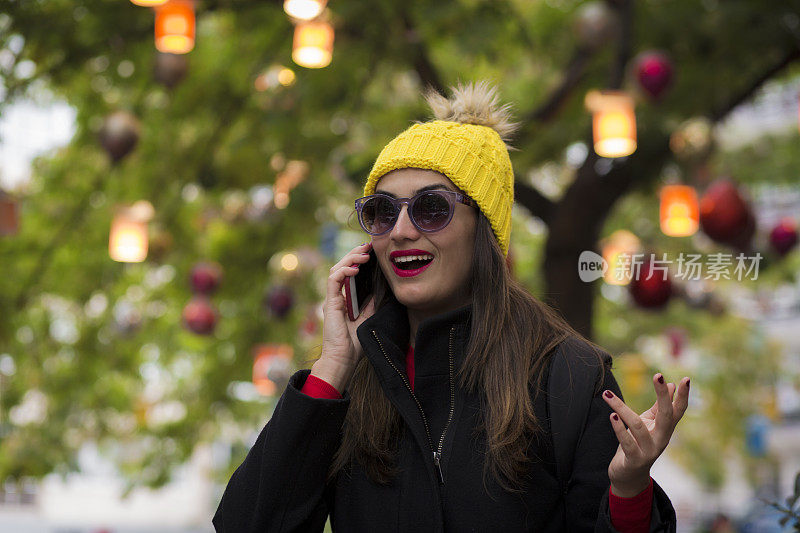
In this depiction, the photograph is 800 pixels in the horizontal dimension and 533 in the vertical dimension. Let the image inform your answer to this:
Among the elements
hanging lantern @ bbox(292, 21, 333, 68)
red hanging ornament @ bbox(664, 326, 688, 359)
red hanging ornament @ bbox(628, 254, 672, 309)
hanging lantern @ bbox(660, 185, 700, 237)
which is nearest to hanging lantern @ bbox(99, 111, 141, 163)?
hanging lantern @ bbox(292, 21, 333, 68)

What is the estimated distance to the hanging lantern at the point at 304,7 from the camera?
6488 millimetres

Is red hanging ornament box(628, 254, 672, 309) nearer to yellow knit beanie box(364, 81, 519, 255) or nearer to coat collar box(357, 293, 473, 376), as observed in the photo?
yellow knit beanie box(364, 81, 519, 255)

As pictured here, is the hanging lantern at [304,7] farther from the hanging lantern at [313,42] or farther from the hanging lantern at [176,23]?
the hanging lantern at [176,23]

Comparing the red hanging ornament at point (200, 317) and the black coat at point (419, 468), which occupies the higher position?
the red hanging ornament at point (200, 317)

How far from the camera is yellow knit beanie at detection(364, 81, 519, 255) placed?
281cm

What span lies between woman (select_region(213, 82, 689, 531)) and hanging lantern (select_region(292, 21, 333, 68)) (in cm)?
416

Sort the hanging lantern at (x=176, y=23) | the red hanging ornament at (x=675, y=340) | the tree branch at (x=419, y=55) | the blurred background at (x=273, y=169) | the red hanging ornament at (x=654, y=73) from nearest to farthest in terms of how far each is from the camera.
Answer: the hanging lantern at (x=176, y=23) → the red hanging ornament at (x=654, y=73) → the blurred background at (x=273, y=169) → the tree branch at (x=419, y=55) → the red hanging ornament at (x=675, y=340)

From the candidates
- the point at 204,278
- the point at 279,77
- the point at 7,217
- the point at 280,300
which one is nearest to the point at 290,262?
the point at 280,300

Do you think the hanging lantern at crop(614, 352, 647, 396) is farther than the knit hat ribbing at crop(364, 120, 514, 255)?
Yes

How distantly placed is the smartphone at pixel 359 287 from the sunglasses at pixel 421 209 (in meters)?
0.19

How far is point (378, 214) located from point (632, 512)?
110 centimetres

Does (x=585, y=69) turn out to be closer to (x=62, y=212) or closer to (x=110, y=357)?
(x=62, y=212)

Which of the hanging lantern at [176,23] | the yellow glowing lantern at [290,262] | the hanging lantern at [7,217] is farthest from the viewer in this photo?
the yellow glowing lantern at [290,262]

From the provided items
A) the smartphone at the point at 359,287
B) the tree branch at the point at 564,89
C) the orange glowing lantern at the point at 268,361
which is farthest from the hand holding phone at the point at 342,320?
the orange glowing lantern at the point at 268,361
